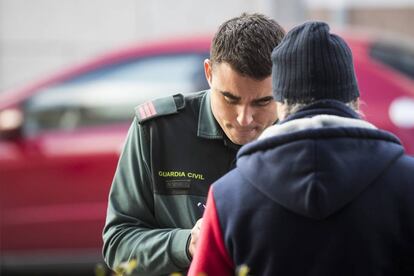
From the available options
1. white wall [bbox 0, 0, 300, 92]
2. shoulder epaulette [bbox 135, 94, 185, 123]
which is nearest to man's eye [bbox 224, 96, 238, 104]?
shoulder epaulette [bbox 135, 94, 185, 123]

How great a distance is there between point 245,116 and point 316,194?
739 mm

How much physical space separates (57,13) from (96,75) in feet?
18.2

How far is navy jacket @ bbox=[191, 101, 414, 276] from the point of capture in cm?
239

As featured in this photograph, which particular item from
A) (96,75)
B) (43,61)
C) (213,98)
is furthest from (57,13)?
(213,98)

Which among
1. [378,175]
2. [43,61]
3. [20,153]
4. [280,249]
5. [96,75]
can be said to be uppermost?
[378,175]

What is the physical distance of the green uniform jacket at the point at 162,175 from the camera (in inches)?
126

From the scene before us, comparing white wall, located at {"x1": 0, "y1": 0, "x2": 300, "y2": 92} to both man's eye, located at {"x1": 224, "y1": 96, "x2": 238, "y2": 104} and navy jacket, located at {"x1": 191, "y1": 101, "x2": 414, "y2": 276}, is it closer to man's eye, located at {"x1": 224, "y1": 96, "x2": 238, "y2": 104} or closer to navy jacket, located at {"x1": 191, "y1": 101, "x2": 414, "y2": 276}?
man's eye, located at {"x1": 224, "y1": 96, "x2": 238, "y2": 104}

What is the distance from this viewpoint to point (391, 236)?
7.84 feet

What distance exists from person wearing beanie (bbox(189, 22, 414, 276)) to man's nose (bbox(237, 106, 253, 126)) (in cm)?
58

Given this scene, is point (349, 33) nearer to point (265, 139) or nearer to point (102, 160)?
point (102, 160)

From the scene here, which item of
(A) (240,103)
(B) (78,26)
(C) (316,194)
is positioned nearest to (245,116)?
(A) (240,103)

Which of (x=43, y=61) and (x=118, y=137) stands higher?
(x=118, y=137)

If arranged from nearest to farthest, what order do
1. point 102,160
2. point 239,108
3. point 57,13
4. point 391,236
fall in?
point 391,236 < point 239,108 < point 102,160 < point 57,13

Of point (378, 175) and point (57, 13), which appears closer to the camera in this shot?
point (378, 175)
